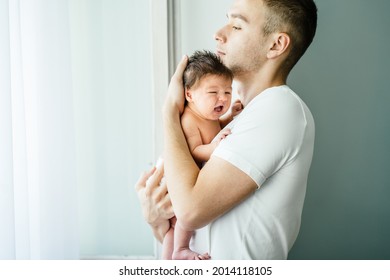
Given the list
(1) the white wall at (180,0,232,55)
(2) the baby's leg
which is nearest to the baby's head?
(2) the baby's leg

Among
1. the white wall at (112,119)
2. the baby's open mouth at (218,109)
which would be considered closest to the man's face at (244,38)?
the baby's open mouth at (218,109)

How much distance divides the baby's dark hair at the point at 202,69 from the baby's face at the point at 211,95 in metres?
0.01

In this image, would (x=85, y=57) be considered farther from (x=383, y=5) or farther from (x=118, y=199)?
(x=383, y=5)

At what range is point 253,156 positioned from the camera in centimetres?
105

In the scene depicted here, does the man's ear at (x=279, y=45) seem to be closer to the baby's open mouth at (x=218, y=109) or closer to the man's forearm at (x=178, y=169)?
the baby's open mouth at (x=218, y=109)

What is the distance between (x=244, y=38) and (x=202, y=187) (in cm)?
52

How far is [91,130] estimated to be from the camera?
6.23 feet

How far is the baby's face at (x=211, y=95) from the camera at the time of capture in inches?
48.9

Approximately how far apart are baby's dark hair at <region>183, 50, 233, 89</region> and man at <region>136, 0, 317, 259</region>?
31 millimetres

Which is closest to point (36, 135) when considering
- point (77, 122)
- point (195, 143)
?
point (77, 122)

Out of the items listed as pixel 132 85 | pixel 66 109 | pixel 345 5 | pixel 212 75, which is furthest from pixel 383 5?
pixel 66 109

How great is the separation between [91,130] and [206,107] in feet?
2.77

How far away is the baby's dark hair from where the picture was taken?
1.25 metres
